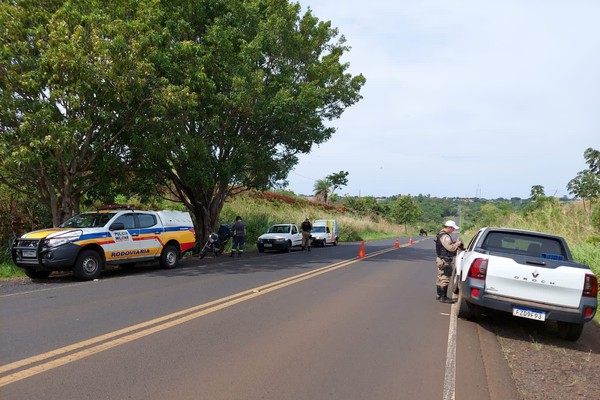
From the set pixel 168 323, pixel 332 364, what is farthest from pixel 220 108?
pixel 332 364

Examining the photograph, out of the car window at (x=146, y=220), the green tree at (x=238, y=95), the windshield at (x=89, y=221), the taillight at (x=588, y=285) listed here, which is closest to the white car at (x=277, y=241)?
the green tree at (x=238, y=95)

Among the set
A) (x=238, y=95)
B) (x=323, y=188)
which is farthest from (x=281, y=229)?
(x=323, y=188)

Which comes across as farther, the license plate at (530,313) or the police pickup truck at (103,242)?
the police pickup truck at (103,242)

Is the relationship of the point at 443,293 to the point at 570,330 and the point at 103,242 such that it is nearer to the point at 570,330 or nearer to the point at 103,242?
the point at 570,330

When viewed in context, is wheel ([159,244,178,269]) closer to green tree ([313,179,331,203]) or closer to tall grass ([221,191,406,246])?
tall grass ([221,191,406,246])

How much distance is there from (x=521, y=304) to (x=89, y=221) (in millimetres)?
10956

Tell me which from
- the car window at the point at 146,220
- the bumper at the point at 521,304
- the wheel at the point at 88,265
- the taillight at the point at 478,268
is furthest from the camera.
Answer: the car window at the point at 146,220

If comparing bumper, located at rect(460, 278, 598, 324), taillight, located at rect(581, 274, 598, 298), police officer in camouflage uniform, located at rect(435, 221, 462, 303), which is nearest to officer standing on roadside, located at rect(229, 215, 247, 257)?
police officer in camouflage uniform, located at rect(435, 221, 462, 303)

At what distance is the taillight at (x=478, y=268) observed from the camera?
6727 millimetres

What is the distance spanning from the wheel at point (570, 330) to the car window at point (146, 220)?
11.1 metres

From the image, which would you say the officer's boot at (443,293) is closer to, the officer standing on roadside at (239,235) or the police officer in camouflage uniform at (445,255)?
the police officer in camouflage uniform at (445,255)

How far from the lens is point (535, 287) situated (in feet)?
21.2

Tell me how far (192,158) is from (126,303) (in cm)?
903

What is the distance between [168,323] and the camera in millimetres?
6750
